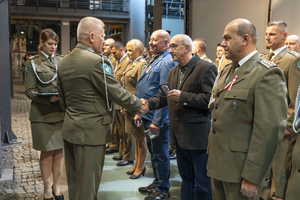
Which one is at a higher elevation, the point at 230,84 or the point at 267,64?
the point at 267,64


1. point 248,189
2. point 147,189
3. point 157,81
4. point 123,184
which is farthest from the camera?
point 123,184

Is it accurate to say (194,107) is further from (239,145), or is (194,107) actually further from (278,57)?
(278,57)

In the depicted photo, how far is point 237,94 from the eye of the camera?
175 cm

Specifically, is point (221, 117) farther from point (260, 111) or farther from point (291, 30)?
point (291, 30)

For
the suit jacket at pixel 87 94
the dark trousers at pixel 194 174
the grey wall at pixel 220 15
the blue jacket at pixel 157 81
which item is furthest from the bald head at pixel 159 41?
the grey wall at pixel 220 15

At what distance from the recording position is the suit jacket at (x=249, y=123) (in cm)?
163

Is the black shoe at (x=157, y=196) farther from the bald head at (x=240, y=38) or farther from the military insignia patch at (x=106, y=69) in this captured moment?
the bald head at (x=240, y=38)

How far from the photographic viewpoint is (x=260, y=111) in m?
1.64

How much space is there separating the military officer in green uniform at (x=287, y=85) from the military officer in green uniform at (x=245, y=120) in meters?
0.70

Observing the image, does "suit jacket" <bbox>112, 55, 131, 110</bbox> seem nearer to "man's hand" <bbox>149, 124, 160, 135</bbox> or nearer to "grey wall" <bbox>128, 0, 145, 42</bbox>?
"man's hand" <bbox>149, 124, 160, 135</bbox>

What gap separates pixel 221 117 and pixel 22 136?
5.78 m

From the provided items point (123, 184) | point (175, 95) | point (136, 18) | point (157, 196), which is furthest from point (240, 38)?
point (136, 18)

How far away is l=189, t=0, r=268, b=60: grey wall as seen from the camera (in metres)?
6.10

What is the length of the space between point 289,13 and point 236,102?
4734 millimetres
